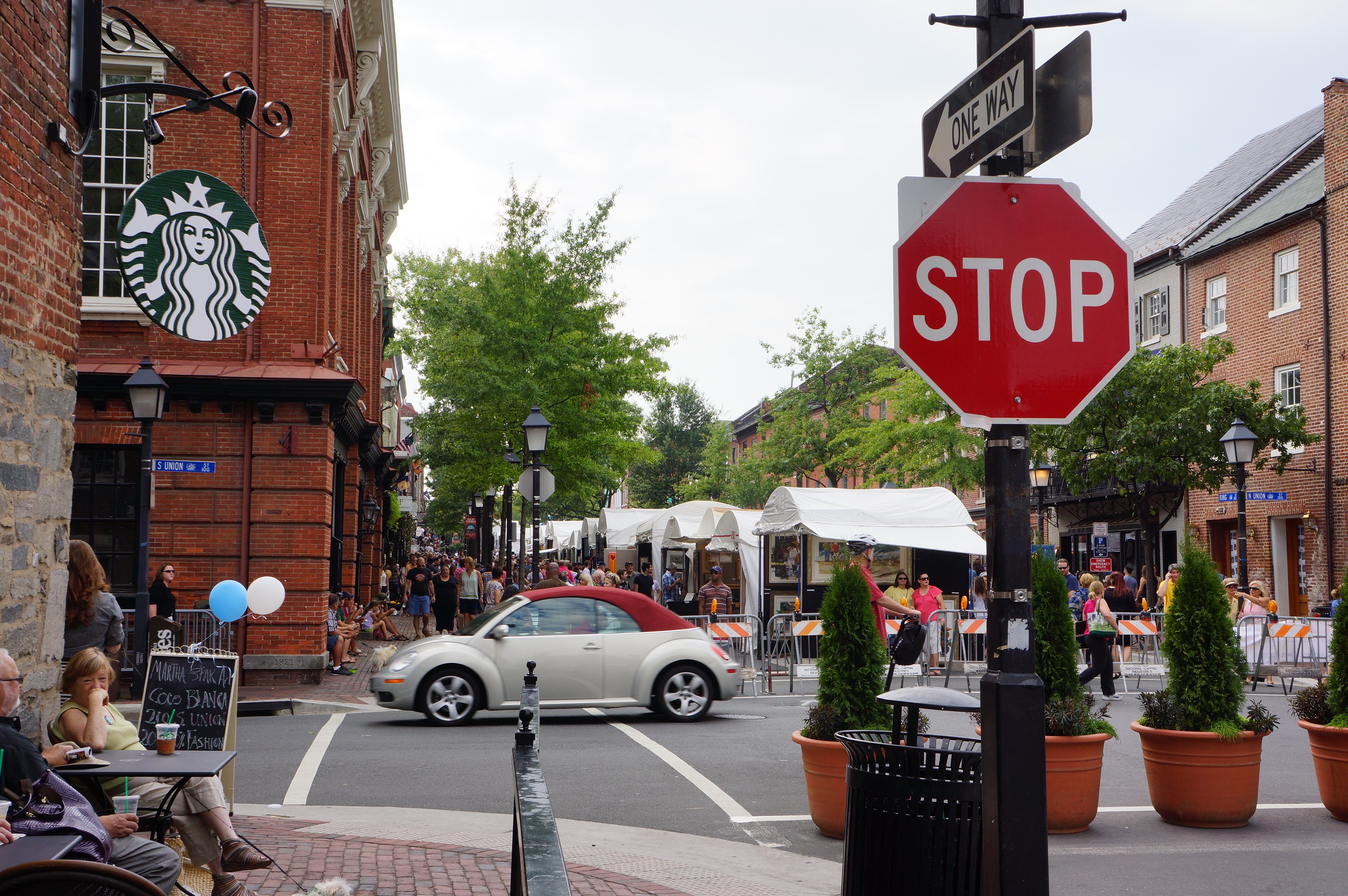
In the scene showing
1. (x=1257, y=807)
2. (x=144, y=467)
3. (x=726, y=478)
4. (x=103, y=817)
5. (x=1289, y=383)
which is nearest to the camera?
(x=103, y=817)

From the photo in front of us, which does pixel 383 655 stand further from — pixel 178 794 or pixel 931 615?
pixel 178 794

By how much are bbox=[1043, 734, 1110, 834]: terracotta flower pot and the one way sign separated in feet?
16.3

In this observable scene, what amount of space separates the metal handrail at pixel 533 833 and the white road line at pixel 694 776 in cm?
563

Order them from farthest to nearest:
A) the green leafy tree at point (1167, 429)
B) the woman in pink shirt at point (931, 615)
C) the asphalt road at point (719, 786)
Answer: the green leafy tree at point (1167, 429), the woman in pink shirt at point (931, 615), the asphalt road at point (719, 786)

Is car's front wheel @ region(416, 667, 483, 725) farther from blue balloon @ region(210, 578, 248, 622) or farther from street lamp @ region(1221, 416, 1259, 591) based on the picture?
street lamp @ region(1221, 416, 1259, 591)

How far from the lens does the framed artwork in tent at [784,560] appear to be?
2400cm

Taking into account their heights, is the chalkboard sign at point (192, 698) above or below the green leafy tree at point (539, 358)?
below

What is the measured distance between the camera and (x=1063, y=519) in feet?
139

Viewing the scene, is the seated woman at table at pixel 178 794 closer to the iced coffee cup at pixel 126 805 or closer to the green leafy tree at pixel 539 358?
the iced coffee cup at pixel 126 805

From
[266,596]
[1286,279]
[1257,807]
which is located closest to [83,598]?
[266,596]

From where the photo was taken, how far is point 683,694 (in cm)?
1419

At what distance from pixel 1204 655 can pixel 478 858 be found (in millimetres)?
4765

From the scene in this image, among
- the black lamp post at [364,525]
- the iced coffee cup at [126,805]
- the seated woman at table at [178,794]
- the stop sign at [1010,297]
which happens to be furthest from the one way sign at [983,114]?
the black lamp post at [364,525]

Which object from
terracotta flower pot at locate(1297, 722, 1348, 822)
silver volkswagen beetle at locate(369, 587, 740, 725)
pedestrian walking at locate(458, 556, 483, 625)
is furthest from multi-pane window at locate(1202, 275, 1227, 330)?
terracotta flower pot at locate(1297, 722, 1348, 822)
